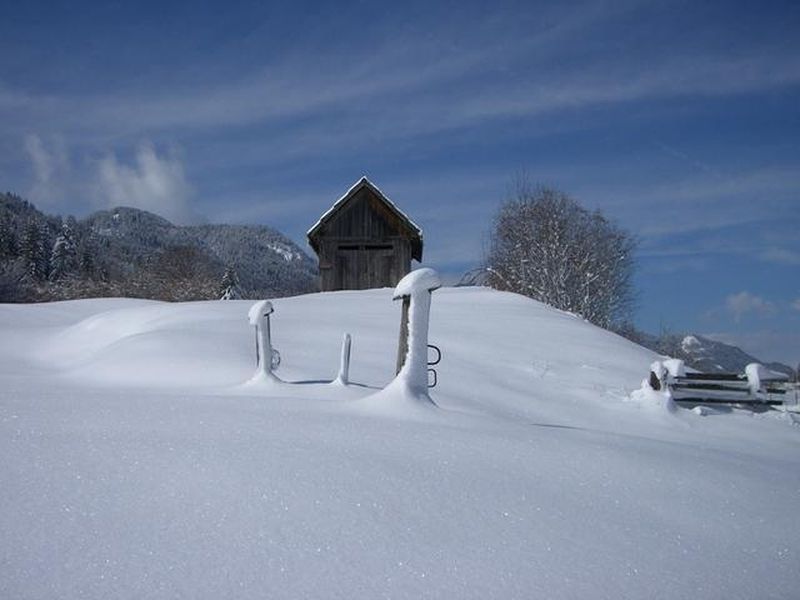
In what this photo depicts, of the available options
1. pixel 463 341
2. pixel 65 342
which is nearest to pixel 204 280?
pixel 65 342

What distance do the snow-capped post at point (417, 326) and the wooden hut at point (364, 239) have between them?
1719 centimetres

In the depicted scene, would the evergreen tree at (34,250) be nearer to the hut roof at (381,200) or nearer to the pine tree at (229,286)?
the pine tree at (229,286)

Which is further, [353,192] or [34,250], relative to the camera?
[34,250]

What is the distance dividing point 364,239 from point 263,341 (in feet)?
51.2

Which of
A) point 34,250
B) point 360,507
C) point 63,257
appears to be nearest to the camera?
point 360,507

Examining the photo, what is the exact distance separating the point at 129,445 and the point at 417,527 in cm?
174

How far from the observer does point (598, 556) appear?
277 centimetres

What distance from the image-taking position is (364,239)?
2322 cm

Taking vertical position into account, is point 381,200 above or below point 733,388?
above

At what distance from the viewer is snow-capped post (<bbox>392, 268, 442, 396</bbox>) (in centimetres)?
564

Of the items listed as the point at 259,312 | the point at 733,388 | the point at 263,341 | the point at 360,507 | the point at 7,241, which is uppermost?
the point at 7,241

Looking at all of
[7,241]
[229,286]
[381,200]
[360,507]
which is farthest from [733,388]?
[7,241]

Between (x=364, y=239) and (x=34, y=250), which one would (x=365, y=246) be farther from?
(x=34, y=250)

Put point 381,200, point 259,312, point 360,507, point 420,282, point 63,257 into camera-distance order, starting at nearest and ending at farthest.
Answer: point 360,507, point 420,282, point 259,312, point 381,200, point 63,257
